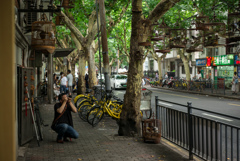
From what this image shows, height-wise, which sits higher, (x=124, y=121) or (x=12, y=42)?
(x=12, y=42)

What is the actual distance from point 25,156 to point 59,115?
1.72 m

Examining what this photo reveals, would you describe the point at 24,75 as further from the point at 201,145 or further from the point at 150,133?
the point at 201,145

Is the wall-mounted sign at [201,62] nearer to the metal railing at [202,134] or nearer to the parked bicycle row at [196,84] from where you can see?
the parked bicycle row at [196,84]

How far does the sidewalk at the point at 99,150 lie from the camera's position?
6.70 m

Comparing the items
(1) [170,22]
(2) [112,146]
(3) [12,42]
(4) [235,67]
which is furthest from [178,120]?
(4) [235,67]

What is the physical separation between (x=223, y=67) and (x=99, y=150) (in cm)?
2989

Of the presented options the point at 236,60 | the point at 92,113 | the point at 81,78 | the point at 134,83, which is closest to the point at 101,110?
the point at 92,113

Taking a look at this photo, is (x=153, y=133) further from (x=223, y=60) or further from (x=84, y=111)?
(x=223, y=60)

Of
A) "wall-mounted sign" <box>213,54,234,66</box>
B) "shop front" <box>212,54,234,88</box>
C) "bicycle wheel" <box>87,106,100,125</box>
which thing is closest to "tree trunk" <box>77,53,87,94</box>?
"bicycle wheel" <box>87,106,100,125</box>

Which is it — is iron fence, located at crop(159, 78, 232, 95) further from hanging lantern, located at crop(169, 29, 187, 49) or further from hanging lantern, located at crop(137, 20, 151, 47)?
hanging lantern, located at crop(137, 20, 151, 47)

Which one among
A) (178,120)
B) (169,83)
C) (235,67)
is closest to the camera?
(178,120)

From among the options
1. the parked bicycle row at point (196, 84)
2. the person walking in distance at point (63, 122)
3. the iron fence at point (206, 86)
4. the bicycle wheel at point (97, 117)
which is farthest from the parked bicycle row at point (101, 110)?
the parked bicycle row at point (196, 84)

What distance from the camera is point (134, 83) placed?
29.1 ft
